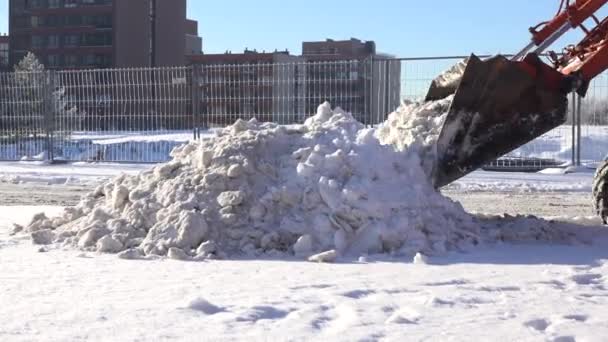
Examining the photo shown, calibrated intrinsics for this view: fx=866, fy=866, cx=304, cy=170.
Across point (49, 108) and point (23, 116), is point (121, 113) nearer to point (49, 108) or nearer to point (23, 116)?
point (49, 108)

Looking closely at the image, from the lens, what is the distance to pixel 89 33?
79688mm

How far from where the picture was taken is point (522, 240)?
24.7ft

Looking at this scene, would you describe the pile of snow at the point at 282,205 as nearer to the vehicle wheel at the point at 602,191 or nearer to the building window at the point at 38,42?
the vehicle wheel at the point at 602,191

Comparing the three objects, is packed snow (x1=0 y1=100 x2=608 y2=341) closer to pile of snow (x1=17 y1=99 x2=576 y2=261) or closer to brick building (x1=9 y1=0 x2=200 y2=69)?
pile of snow (x1=17 y1=99 x2=576 y2=261)

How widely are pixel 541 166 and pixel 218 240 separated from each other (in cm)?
1030

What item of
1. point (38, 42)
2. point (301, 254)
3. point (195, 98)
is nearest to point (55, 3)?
point (38, 42)

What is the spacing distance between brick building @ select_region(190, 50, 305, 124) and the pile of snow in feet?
29.5

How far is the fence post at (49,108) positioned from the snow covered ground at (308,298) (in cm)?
1260

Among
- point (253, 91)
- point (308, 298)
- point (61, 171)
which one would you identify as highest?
point (253, 91)

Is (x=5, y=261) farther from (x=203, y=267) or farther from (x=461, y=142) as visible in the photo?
(x=461, y=142)

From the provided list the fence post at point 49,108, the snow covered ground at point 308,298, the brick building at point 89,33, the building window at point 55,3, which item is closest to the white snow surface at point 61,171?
the fence post at point 49,108

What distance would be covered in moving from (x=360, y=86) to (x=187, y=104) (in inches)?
148

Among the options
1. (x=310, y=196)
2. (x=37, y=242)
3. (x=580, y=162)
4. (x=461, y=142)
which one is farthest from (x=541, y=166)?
(x=37, y=242)

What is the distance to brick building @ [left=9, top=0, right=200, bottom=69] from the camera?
79.2 meters
